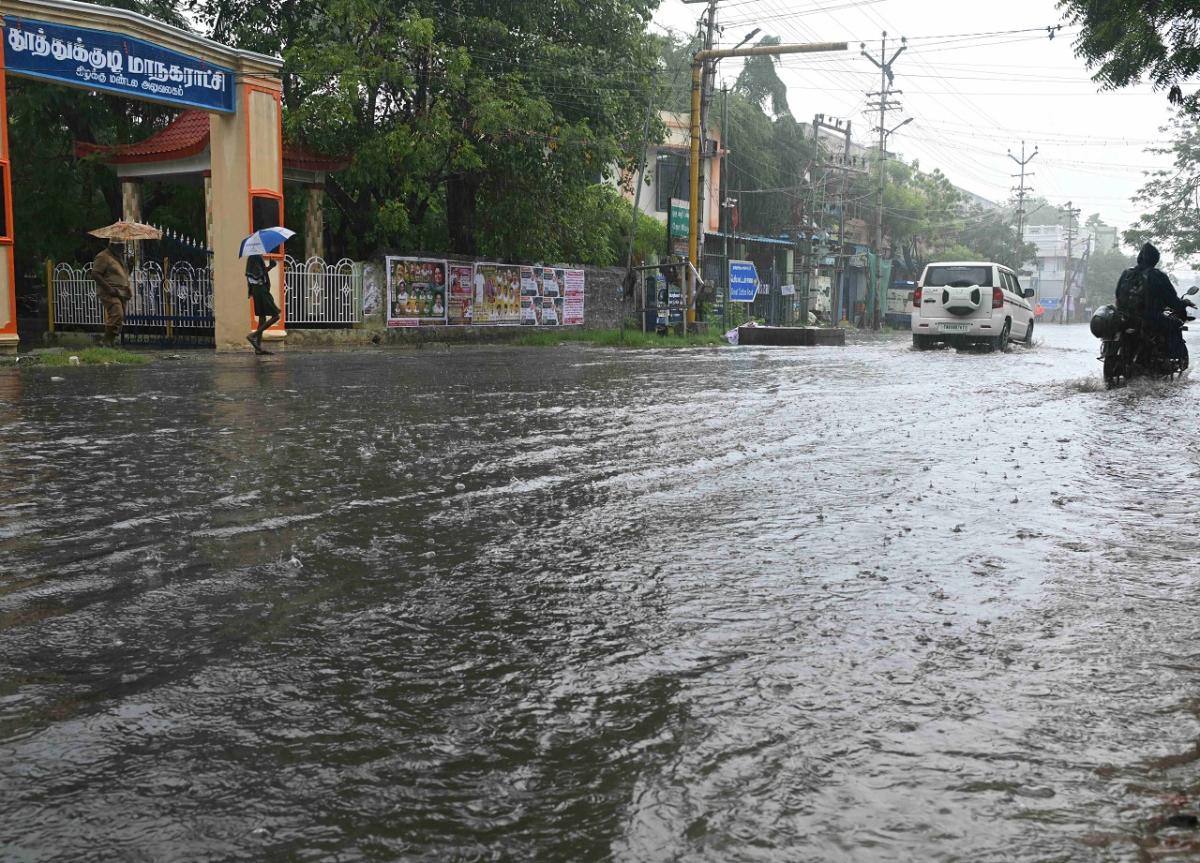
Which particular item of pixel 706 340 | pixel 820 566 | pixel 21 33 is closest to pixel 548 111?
pixel 706 340

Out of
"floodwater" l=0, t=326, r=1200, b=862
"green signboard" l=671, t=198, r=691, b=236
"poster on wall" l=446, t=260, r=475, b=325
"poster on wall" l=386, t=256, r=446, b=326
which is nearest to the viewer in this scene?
"floodwater" l=0, t=326, r=1200, b=862

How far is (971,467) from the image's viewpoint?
269 inches

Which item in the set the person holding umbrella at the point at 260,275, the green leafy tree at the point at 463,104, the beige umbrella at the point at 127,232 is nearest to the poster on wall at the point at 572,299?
the green leafy tree at the point at 463,104

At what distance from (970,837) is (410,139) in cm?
2071

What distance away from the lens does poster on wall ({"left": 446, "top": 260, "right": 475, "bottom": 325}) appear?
24.7 metres

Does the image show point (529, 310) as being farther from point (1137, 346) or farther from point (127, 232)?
point (1137, 346)

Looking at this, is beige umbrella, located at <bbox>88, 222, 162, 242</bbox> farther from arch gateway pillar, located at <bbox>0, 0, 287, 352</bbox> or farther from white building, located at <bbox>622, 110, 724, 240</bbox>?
white building, located at <bbox>622, 110, 724, 240</bbox>

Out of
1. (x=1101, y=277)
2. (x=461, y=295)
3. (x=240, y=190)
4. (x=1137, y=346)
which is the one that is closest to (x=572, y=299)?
(x=461, y=295)

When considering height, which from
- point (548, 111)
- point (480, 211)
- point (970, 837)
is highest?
point (548, 111)

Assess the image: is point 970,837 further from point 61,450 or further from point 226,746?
point 61,450

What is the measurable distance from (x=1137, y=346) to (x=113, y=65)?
50.2 ft

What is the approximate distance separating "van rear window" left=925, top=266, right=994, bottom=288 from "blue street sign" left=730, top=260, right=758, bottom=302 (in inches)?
618

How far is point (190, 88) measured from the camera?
18688 mm

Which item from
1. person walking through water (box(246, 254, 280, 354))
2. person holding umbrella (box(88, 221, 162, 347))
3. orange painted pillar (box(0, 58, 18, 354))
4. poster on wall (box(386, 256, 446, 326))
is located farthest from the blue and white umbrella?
poster on wall (box(386, 256, 446, 326))
